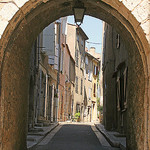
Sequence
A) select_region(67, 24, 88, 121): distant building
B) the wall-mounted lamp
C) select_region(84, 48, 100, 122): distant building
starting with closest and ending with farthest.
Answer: the wall-mounted lamp
select_region(67, 24, 88, 121): distant building
select_region(84, 48, 100, 122): distant building

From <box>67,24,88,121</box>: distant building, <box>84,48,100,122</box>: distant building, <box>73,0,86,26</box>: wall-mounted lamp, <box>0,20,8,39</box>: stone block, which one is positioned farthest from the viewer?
<box>84,48,100,122</box>: distant building

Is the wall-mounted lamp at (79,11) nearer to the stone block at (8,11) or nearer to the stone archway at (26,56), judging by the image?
the stone archway at (26,56)

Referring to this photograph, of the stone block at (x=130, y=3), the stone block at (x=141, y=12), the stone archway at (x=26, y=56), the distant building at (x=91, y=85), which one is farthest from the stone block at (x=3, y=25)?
the distant building at (x=91, y=85)

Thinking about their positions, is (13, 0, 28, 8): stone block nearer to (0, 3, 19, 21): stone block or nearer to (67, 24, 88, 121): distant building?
(0, 3, 19, 21): stone block

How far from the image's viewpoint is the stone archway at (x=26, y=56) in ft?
18.8

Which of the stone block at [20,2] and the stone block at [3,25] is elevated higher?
the stone block at [20,2]

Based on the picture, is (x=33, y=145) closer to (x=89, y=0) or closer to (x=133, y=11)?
(x=89, y=0)

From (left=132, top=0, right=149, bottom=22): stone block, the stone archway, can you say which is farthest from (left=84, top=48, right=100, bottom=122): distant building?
(left=132, top=0, right=149, bottom=22): stone block

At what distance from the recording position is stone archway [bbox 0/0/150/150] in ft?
18.8

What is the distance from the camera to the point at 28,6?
19.5 feet

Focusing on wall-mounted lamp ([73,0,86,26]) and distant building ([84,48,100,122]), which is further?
distant building ([84,48,100,122])

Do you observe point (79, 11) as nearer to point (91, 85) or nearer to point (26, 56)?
point (26, 56)

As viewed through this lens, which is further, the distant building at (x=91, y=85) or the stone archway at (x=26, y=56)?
the distant building at (x=91, y=85)

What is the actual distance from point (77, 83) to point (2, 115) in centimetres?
3055
